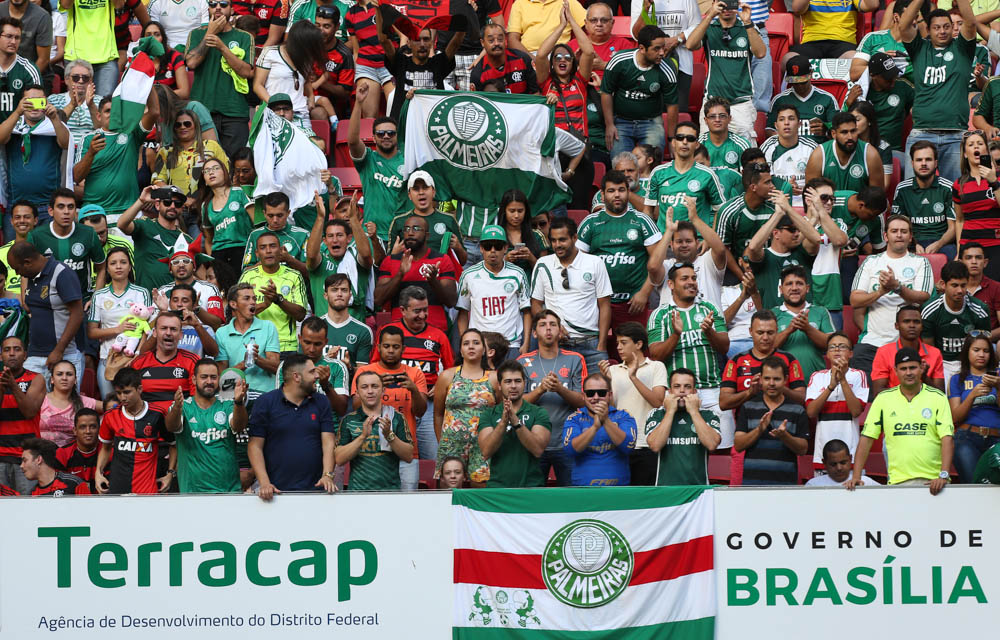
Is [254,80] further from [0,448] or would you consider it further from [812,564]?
[812,564]

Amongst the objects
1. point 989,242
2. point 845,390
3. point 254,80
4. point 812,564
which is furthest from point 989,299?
point 254,80

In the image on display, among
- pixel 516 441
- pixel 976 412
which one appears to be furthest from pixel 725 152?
pixel 516 441

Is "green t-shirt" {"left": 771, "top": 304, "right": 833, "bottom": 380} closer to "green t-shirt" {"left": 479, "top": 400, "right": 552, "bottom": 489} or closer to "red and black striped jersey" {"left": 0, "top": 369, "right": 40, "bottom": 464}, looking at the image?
"green t-shirt" {"left": 479, "top": 400, "right": 552, "bottom": 489}

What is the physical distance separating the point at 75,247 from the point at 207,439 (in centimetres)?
299

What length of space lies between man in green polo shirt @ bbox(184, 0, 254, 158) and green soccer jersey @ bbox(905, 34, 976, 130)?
6.80 metres

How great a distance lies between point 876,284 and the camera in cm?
1393

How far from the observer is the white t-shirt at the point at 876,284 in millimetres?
13789

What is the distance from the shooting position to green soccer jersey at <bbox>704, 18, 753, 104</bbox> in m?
17.0

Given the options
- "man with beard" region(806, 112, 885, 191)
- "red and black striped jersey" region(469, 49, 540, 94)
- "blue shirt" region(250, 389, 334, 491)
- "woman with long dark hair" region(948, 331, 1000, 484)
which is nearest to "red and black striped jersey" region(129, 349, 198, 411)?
"blue shirt" region(250, 389, 334, 491)

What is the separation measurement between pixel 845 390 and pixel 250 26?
26.6 ft

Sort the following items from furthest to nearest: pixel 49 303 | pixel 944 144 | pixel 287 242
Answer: pixel 944 144, pixel 287 242, pixel 49 303

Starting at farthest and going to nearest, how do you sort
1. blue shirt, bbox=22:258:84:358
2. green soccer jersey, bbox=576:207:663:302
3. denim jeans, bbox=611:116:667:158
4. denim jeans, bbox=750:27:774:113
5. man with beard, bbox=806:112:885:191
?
denim jeans, bbox=750:27:774:113 → denim jeans, bbox=611:116:667:158 → man with beard, bbox=806:112:885:191 → green soccer jersey, bbox=576:207:663:302 → blue shirt, bbox=22:258:84:358

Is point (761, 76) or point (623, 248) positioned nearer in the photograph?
point (623, 248)

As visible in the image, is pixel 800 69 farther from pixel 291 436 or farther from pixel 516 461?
pixel 291 436
